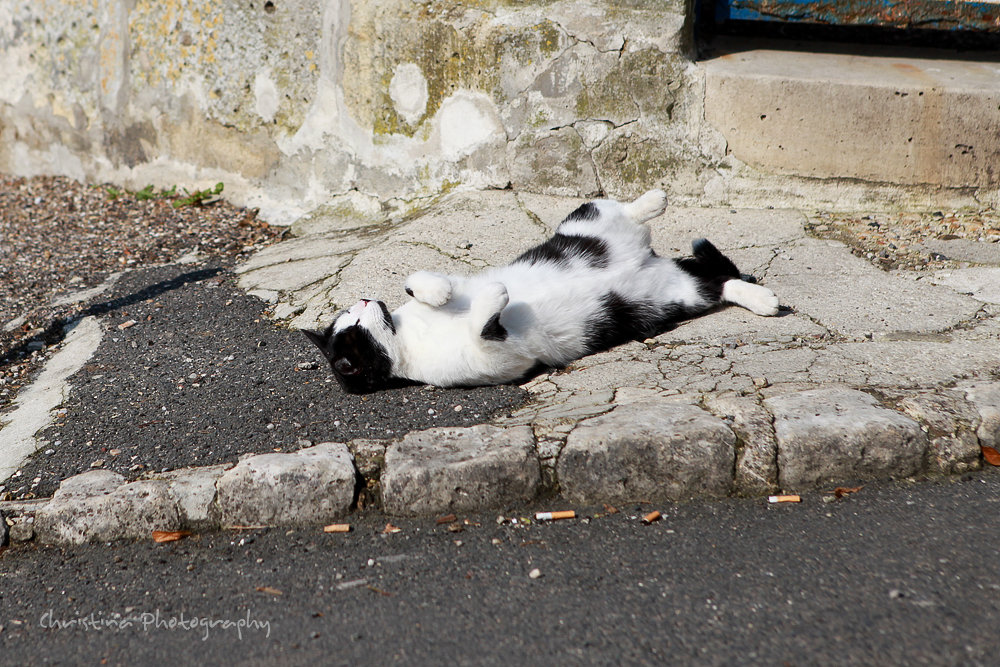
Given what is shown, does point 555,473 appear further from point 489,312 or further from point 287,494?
point 287,494

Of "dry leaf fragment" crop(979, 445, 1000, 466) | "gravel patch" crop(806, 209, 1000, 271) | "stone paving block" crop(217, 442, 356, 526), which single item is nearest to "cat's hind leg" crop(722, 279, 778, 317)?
"gravel patch" crop(806, 209, 1000, 271)

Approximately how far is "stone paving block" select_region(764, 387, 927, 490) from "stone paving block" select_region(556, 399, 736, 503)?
18 centimetres

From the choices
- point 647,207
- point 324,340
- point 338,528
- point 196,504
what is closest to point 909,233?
point 647,207

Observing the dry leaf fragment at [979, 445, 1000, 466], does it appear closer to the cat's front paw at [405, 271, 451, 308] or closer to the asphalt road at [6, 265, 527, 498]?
the asphalt road at [6, 265, 527, 498]

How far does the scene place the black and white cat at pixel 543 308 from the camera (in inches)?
119

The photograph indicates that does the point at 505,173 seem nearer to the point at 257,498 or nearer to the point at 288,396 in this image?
the point at 288,396

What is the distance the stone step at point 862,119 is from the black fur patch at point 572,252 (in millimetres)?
1434

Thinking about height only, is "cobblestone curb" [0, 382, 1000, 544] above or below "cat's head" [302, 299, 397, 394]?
below

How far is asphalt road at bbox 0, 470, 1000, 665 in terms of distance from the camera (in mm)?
1853

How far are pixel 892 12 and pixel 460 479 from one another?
12.4 feet

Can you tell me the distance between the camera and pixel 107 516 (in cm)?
246

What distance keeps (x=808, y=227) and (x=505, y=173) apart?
5.51ft

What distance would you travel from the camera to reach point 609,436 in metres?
2.48

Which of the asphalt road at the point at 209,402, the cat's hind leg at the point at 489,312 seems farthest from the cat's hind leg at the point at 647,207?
the asphalt road at the point at 209,402
